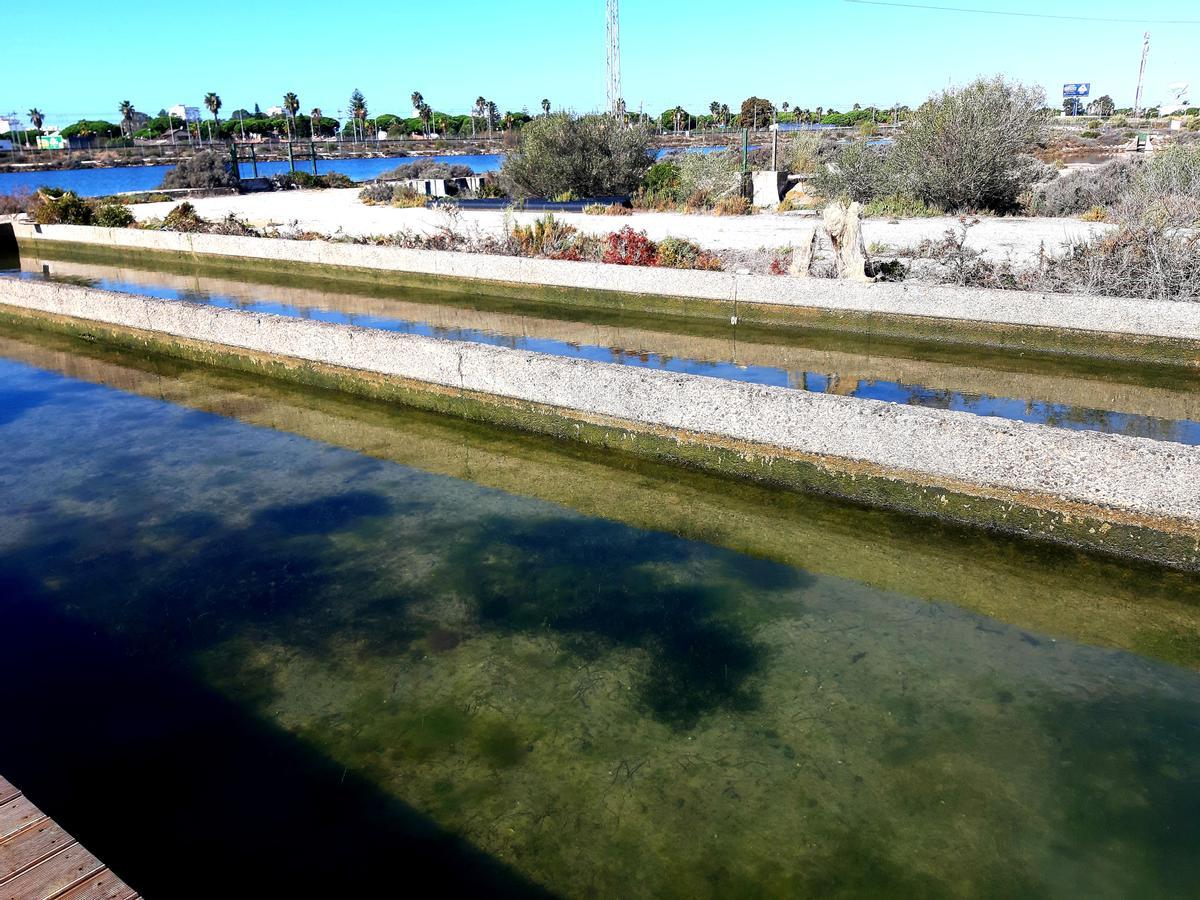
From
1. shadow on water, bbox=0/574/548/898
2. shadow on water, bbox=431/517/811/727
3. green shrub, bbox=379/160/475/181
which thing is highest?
green shrub, bbox=379/160/475/181

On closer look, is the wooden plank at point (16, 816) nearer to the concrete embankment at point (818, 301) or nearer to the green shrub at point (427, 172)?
the concrete embankment at point (818, 301)

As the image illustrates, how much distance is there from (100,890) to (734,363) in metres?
8.21

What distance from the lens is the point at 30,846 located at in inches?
110

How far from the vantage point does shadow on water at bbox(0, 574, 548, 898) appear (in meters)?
3.35

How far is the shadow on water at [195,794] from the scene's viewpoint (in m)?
3.35

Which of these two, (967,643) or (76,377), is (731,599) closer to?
(967,643)

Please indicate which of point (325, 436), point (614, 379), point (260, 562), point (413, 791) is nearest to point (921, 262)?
point (614, 379)

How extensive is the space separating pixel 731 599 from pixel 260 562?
3.13 m

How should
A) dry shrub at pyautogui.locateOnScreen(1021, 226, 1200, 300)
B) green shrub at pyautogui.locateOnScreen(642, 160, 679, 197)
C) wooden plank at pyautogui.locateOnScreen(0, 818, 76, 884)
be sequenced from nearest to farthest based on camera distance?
wooden plank at pyautogui.locateOnScreen(0, 818, 76, 884) → dry shrub at pyautogui.locateOnScreen(1021, 226, 1200, 300) → green shrub at pyautogui.locateOnScreen(642, 160, 679, 197)

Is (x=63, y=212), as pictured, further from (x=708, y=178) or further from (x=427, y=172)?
(x=427, y=172)

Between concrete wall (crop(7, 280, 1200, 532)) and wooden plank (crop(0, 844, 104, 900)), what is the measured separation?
5105 millimetres

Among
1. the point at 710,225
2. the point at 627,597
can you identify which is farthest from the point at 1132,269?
the point at 710,225

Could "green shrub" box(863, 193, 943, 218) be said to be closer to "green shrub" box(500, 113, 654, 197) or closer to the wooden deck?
"green shrub" box(500, 113, 654, 197)

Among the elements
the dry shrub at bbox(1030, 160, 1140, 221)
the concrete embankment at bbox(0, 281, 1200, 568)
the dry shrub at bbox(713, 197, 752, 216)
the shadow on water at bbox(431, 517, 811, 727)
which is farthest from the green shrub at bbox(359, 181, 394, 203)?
the shadow on water at bbox(431, 517, 811, 727)
